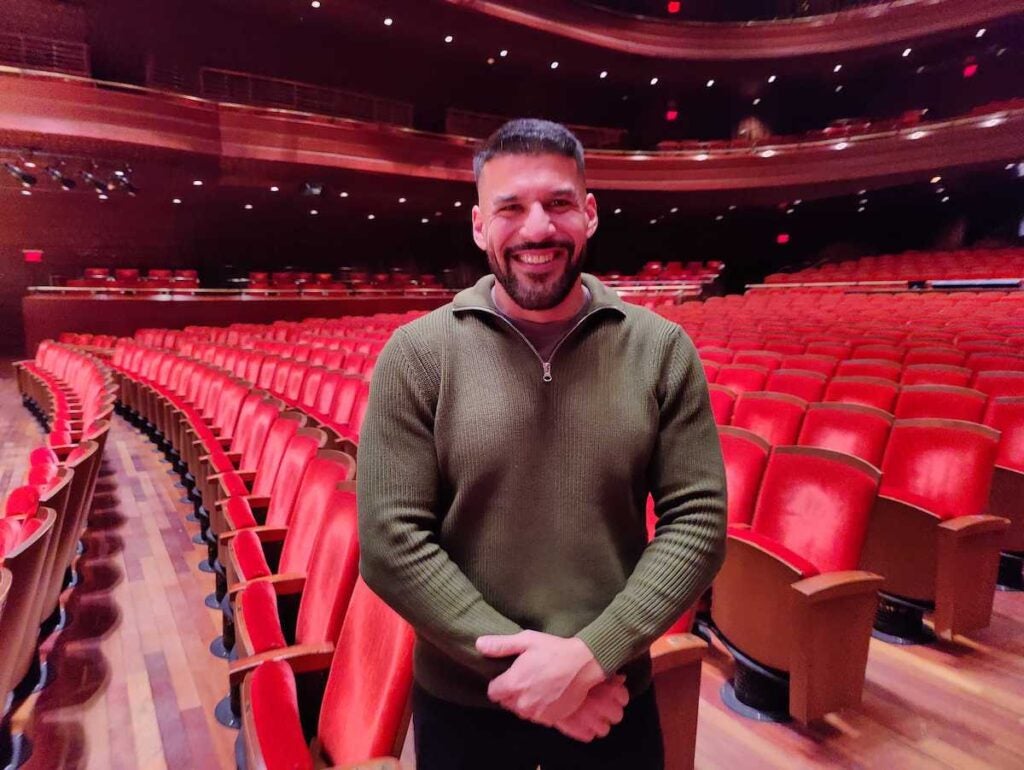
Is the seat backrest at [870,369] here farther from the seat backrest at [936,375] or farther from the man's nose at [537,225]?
the man's nose at [537,225]

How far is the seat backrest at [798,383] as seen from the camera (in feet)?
4.40

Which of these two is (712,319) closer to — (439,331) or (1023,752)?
(1023,752)

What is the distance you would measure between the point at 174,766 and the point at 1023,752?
83cm

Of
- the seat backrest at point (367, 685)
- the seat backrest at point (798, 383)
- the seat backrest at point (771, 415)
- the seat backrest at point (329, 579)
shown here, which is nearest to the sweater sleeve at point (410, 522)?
the seat backrest at point (367, 685)

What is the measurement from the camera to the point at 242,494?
1002 millimetres

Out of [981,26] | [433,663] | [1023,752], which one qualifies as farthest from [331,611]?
[981,26]

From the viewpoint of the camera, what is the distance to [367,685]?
1.56 feet

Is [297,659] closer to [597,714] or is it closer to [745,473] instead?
[597,714]

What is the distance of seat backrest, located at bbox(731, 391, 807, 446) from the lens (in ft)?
3.61

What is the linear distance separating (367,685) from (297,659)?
104 millimetres

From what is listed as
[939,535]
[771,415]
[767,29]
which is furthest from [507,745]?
[767,29]

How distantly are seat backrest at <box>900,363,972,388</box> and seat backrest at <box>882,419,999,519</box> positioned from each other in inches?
17.4

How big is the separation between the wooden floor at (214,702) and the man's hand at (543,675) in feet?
1.32

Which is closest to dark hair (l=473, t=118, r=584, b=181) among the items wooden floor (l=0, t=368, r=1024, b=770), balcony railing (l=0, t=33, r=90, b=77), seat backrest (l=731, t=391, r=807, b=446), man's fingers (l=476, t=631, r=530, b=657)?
man's fingers (l=476, t=631, r=530, b=657)
